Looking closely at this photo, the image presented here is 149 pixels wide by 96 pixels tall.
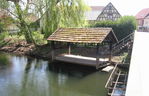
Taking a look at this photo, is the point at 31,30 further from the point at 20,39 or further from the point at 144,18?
the point at 144,18

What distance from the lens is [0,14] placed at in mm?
19141

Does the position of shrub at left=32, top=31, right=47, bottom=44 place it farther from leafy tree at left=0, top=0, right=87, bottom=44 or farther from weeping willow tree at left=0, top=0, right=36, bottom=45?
weeping willow tree at left=0, top=0, right=36, bottom=45

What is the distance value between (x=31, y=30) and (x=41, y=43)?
6.11ft

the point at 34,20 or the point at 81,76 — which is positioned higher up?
the point at 34,20

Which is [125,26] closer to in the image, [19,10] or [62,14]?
[62,14]

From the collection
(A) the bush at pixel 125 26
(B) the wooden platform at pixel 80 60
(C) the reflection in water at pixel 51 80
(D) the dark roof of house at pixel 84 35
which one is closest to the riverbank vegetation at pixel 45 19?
(A) the bush at pixel 125 26

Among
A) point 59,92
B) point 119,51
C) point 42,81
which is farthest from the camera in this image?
point 119,51

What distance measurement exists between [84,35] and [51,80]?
4507 mm

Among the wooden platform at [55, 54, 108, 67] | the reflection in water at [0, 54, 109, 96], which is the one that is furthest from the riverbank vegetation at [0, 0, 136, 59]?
the reflection in water at [0, 54, 109, 96]

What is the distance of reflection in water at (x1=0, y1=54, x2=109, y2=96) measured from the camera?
881 cm

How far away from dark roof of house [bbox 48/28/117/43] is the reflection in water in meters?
2.10

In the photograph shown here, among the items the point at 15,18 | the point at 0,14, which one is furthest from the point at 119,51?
the point at 0,14

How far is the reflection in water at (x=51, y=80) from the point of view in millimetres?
8810

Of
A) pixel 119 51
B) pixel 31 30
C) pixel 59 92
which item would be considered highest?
pixel 31 30
